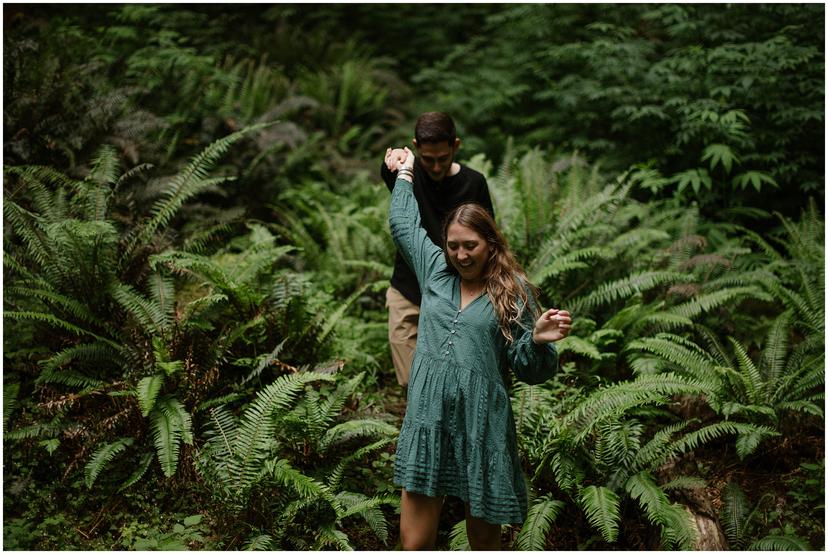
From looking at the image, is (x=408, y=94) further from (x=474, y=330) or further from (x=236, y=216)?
(x=474, y=330)

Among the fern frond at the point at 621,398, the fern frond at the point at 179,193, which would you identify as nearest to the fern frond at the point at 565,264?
the fern frond at the point at 621,398

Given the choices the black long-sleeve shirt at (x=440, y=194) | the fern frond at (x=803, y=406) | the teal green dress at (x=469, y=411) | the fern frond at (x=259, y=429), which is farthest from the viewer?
the fern frond at (x=803, y=406)

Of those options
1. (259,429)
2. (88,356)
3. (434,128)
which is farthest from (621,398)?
(88,356)

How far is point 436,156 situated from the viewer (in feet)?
10.1

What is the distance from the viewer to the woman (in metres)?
2.33

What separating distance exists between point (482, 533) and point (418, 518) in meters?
0.27

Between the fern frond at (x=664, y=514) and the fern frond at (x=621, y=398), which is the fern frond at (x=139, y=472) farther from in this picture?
the fern frond at (x=664, y=514)

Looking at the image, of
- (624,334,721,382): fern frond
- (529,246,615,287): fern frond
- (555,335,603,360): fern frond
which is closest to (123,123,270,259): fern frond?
(529,246,615,287): fern frond

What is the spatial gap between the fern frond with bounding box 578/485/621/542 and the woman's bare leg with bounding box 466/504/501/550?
0.94 metres

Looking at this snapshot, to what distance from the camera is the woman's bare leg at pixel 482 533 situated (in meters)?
2.44

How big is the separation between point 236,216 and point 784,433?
479 centimetres

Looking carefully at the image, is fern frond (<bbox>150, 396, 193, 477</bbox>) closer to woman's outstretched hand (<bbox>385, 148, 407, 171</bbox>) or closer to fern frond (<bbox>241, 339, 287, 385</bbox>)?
fern frond (<bbox>241, 339, 287, 385</bbox>)

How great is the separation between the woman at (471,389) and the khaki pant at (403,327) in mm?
1046

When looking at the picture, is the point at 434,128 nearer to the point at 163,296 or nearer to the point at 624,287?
the point at 163,296
